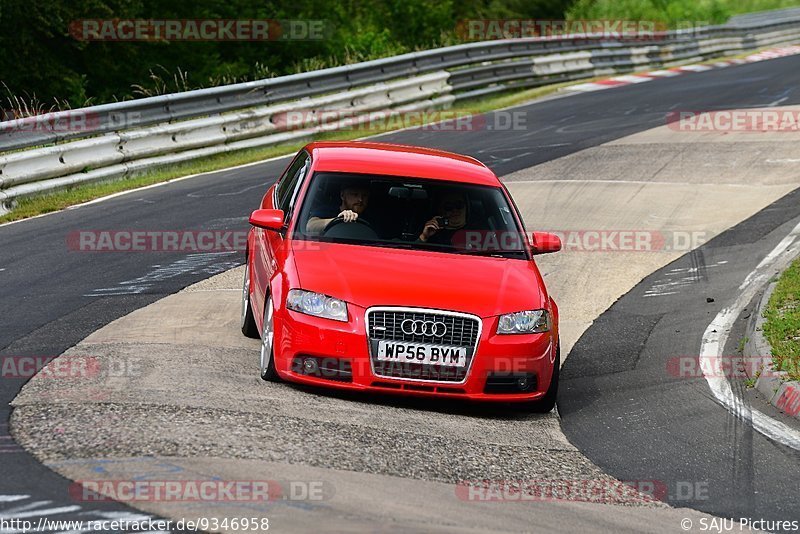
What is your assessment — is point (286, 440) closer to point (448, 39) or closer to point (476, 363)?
point (476, 363)

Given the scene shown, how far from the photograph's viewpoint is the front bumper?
27.5 feet

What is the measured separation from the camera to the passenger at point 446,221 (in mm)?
9578

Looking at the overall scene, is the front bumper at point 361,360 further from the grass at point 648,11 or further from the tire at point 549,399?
the grass at point 648,11

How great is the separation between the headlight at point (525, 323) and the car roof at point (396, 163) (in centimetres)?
155

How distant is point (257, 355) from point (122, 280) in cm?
310

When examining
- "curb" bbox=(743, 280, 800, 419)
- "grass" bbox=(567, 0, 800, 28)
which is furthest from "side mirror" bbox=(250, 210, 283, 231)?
"grass" bbox=(567, 0, 800, 28)

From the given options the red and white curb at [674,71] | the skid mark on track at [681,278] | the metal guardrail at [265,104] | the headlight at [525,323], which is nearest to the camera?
the headlight at [525,323]

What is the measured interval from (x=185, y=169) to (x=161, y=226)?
4636 mm

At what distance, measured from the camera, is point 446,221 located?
9.68 m

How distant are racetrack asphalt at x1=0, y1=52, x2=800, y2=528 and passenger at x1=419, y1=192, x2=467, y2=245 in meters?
1.60

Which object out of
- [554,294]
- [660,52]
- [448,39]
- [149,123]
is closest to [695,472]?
[554,294]

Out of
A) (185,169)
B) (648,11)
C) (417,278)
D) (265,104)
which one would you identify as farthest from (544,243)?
(648,11)

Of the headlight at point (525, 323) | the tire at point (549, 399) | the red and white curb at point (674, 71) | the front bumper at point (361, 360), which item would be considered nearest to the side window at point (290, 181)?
the front bumper at point (361, 360)

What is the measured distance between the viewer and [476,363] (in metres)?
8.49
